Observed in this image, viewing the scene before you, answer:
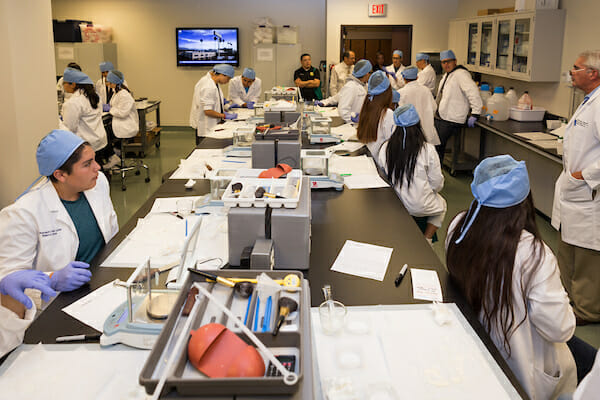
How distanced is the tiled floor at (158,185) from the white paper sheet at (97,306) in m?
2.52

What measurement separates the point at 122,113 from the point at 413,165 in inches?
158

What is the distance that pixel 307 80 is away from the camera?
793 centimetres

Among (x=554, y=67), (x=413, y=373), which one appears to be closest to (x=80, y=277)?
(x=413, y=373)

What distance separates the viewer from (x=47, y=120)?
4.16 meters

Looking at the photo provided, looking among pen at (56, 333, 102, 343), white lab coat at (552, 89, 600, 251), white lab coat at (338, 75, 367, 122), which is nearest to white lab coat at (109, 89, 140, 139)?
white lab coat at (338, 75, 367, 122)

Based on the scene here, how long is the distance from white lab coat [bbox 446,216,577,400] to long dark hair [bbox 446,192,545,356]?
0.02m

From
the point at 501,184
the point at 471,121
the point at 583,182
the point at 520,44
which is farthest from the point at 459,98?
the point at 501,184

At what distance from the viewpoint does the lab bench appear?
1.66 m

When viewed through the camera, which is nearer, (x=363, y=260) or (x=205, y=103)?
(x=363, y=260)

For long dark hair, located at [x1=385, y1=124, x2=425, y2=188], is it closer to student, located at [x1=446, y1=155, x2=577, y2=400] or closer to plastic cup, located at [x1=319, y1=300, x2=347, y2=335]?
student, located at [x1=446, y1=155, x2=577, y2=400]

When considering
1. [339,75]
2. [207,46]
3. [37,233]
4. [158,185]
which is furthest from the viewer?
[207,46]

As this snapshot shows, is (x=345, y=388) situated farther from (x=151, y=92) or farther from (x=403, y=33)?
(x=151, y=92)

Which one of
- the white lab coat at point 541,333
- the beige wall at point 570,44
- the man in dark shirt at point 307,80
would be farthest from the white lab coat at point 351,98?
the white lab coat at point 541,333

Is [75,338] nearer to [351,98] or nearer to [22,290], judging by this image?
[22,290]
